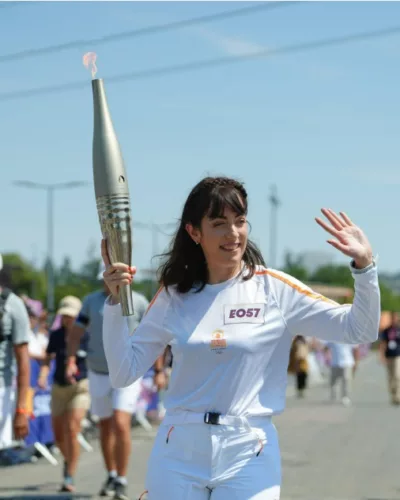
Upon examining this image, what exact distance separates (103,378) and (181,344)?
5.28m

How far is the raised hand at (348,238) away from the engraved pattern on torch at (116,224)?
2.29ft

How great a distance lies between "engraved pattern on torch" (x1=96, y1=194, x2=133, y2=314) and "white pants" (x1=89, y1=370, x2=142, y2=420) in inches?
207

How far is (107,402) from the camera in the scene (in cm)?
945

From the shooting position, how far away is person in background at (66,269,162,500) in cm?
925

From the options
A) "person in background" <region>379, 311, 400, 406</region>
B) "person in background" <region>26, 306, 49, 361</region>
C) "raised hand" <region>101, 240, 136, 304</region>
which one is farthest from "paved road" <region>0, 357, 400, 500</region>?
"raised hand" <region>101, 240, 136, 304</region>

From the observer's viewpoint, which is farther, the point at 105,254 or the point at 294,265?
the point at 294,265

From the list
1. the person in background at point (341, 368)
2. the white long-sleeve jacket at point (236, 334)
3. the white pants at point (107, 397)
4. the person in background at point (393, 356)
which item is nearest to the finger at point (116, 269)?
the white long-sleeve jacket at point (236, 334)

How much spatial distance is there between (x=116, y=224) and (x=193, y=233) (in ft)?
1.49

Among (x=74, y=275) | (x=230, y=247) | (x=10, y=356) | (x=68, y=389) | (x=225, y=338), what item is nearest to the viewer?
(x=225, y=338)

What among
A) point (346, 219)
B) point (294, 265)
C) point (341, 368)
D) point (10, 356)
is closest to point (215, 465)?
point (346, 219)

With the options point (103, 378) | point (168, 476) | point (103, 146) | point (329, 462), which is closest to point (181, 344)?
point (168, 476)

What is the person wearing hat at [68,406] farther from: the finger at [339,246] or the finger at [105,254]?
the finger at [339,246]

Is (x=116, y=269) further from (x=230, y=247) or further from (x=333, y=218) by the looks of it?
(x=333, y=218)

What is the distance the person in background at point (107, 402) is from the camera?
30.3 feet
